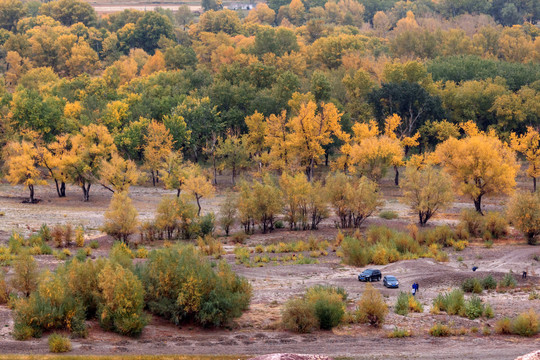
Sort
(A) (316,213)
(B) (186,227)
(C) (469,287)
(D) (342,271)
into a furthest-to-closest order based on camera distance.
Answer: (A) (316,213) < (B) (186,227) < (D) (342,271) < (C) (469,287)

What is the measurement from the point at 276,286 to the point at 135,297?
569 inches

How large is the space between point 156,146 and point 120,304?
5140 centimetres

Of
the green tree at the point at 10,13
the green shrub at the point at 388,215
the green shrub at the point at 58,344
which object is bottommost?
the green shrub at the point at 58,344

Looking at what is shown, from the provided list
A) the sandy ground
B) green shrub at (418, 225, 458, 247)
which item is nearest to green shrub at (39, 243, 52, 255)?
the sandy ground

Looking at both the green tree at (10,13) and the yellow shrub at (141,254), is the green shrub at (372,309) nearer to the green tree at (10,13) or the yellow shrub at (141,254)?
the yellow shrub at (141,254)

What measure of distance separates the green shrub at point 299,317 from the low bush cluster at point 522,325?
1179cm

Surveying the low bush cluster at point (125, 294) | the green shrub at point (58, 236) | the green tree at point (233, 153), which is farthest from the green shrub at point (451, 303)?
the green tree at point (233, 153)

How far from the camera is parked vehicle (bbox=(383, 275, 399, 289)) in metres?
52.8

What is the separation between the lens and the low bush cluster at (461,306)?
155ft

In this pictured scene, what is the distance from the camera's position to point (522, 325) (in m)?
43.4

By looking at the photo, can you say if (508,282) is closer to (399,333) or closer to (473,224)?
(399,333)

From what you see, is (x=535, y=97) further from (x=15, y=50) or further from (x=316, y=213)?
(x=15, y=50)

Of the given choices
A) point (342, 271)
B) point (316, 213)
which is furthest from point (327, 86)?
point (342, 271)

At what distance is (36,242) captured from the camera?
2542 inches
